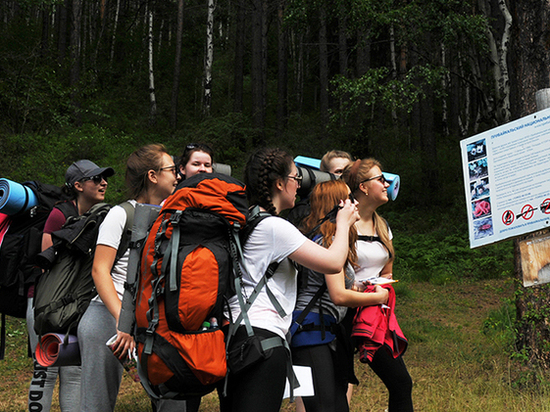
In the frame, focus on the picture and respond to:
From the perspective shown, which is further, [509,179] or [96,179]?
[96,179]

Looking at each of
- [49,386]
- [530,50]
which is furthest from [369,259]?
[530,50]

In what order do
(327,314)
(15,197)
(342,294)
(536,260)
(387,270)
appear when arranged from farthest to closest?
(15,197), (387,270), (536,260), (327,314), (342,294)

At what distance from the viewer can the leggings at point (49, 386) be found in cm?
331

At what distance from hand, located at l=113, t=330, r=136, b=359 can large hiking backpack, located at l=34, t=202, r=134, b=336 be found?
0.41 m

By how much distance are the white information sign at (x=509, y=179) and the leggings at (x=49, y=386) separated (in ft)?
8.60

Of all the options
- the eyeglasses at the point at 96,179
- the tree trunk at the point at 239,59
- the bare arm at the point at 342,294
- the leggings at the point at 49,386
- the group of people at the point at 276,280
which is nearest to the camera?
the group of people at the point at 276,280

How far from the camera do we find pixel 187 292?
2.19 meters

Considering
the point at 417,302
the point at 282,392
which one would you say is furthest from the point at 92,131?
the point at 282,392

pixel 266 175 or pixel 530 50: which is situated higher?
pixel 530 50

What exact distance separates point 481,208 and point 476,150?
1.30ft

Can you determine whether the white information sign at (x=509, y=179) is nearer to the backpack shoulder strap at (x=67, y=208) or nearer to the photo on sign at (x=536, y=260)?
the photo on sign at (x=536, y=260)

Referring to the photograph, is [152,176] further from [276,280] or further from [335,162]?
[335,162]

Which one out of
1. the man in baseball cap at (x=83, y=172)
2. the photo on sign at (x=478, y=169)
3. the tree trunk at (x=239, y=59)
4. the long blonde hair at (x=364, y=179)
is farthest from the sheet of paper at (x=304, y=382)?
the tree trunk at (x=239, y=59)

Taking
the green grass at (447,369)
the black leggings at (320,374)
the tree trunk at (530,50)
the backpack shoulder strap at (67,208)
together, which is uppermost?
the tree trunk at (530,50)
